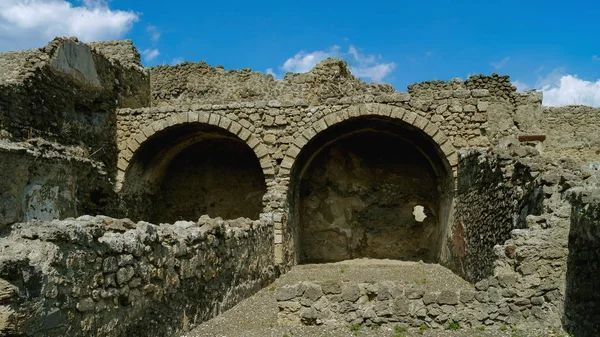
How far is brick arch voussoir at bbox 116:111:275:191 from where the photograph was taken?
11.9 m

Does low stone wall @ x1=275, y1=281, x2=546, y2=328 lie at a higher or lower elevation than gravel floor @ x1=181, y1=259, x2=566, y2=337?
higher

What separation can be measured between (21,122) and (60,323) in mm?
7034

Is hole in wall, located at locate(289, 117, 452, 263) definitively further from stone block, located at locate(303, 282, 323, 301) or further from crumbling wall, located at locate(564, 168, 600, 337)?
crumbling wall, located at locate(564, 168, 600, 337)

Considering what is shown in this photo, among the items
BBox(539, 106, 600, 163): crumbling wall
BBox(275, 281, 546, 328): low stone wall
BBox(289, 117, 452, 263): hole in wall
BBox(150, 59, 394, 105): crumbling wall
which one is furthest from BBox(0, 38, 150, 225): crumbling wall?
BBox(539, 106, 600, 163): crumbling wall

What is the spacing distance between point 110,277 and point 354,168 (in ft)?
35.5

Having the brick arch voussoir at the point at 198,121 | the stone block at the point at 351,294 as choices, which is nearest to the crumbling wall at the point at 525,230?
the stone block at the point at 351,294

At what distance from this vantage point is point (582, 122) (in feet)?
64.6

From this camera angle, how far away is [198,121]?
12.1 metres

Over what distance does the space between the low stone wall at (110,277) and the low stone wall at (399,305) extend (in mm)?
1156

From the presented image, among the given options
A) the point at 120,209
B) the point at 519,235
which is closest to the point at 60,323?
the point at 519,235

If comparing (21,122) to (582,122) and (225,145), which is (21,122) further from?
(582,122)

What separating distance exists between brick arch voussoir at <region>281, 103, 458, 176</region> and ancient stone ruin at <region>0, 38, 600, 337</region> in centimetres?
3

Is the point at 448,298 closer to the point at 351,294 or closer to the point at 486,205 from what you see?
the point at 351,294

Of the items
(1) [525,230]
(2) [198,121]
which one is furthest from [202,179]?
(1) [525,230]
